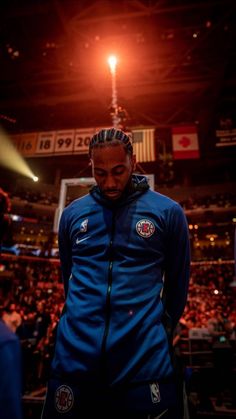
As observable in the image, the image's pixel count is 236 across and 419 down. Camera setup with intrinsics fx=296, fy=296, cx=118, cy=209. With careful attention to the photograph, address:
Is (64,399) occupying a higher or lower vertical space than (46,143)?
lower

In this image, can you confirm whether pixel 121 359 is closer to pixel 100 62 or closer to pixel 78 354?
pixel 78 354

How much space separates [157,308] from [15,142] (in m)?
9.76

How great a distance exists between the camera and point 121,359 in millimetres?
1266

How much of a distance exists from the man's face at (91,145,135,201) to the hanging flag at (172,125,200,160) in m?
7.75

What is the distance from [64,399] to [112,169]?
1.12 m

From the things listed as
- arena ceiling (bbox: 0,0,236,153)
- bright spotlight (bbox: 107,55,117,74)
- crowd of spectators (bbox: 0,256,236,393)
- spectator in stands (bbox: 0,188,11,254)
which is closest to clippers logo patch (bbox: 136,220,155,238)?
spectator in stands (bbox: 0,188,11,254)

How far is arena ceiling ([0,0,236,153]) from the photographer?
24.7ft

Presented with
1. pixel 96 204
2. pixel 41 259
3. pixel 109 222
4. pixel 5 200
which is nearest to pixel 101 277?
pixel 109 222

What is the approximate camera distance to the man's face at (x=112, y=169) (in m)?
1.66

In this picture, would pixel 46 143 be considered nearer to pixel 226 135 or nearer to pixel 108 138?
pixel 226 135

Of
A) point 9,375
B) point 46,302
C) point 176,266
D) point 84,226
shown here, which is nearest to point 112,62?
point 84,226

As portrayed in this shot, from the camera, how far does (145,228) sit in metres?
1.56

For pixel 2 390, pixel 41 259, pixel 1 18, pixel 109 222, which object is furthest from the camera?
pixel 41 259

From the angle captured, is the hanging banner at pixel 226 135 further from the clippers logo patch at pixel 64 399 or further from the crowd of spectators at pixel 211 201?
the crowd of spectators at pixel 211 201
